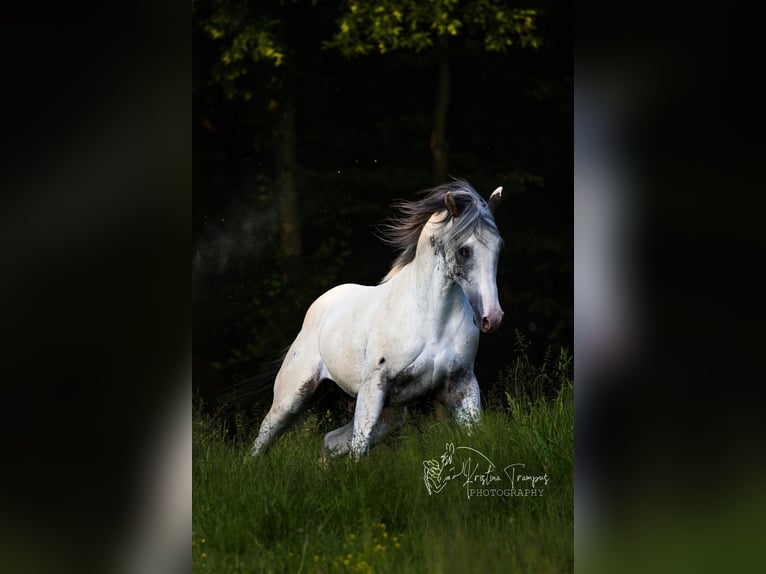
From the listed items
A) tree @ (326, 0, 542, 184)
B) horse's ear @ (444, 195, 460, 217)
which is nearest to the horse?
horse's ear @ (444, 195, 460, 217)

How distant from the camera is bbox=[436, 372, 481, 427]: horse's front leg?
463cm

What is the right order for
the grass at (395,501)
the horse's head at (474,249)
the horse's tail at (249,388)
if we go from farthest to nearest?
the horse's tail at (249,388) → the horse's head at (474,249) → the grass at (395,501)

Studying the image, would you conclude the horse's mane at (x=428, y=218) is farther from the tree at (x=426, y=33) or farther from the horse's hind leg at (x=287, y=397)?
the horse's hind leg at (x=287, y=397)

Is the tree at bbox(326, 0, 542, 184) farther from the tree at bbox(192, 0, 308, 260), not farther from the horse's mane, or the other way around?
the tree at bbox(192, 0, 308, 260)

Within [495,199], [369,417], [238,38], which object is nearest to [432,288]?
[495,199]

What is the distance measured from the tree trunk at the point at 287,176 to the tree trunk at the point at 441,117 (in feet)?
2.07

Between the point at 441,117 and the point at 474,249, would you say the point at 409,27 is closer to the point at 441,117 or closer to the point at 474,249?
A: the point at 441,117

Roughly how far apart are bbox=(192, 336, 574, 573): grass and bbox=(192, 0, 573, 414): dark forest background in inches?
9.6

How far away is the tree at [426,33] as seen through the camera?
4.59 meters

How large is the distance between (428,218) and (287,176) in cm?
66

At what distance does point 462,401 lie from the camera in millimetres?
4645

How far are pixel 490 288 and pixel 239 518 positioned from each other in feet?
4.75

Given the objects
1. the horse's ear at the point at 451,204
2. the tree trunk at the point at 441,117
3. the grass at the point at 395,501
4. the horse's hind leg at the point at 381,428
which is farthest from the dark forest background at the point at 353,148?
the horse's hind leg at the point at 381,428

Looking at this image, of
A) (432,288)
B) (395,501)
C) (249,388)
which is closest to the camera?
(395,501)
